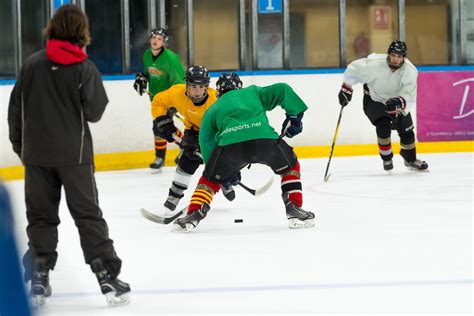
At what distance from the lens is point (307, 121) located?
33.1 ft

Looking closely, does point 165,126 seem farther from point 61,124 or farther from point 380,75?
point 61,124

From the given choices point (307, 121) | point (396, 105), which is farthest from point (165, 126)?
point (307, 121)

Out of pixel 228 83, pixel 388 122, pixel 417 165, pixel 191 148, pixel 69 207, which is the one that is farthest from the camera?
pixel 417 165

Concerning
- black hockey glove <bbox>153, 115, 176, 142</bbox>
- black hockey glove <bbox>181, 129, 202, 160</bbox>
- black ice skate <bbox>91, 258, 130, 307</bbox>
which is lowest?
black ice skate <bbox>91, 258, 130, 307</bbox>

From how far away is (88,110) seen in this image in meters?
3.30

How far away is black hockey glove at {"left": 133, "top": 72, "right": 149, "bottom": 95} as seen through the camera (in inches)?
342

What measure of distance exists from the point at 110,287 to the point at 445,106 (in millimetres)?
7295

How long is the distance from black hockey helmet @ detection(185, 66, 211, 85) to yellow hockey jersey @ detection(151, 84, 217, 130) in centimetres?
27

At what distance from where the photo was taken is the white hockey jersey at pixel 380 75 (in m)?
8.03

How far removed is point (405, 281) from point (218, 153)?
1568 mm

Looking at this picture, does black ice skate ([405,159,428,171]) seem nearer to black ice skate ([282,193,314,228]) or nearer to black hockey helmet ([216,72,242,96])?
black ice skate ([282,193,314,228])

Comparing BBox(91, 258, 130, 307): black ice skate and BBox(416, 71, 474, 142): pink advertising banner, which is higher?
BBox(416, 71, 474, 142): pink advertising banner

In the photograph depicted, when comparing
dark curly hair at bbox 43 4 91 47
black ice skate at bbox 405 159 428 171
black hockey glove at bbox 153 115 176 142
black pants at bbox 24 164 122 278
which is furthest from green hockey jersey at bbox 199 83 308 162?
black ice skate at bbox 405 159 428 171

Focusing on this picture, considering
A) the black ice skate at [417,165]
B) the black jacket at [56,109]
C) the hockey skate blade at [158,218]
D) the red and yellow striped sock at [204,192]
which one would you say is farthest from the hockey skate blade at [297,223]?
the black ice skate at [417,165]
